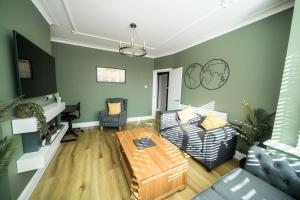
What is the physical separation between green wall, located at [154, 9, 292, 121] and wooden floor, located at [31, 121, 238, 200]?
1.25m

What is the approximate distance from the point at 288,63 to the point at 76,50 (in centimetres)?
460

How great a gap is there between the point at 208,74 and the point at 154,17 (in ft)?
6.01

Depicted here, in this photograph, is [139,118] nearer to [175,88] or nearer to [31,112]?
[175,88]

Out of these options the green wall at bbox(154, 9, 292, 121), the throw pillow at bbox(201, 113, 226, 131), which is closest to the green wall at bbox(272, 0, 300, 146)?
the green wall at bbox(154, 9, 292, 121)

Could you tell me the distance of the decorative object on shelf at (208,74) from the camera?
2.75 m

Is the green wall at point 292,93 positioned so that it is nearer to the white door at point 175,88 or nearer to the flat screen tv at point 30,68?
the white door at point 175,88

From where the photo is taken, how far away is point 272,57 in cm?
204

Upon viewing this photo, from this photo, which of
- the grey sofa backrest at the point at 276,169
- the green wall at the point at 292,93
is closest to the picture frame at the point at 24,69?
the grey sofa backrest at the point at 276,169

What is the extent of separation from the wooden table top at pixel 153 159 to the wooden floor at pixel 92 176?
0.43 meters

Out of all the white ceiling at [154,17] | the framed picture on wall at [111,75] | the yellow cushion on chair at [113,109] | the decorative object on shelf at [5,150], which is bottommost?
the yellow cushion on chair at [113,109]

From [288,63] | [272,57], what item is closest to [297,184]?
[288,63]

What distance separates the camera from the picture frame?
1.40m

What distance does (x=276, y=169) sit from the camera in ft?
4.27

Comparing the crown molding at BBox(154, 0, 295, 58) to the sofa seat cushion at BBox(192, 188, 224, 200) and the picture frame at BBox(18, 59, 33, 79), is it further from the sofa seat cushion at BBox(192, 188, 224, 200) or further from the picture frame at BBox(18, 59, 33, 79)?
the picture frame at BBox(18, 59, 33, 79)
